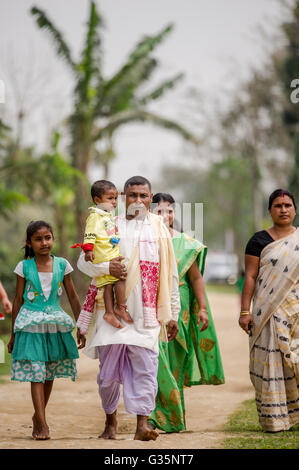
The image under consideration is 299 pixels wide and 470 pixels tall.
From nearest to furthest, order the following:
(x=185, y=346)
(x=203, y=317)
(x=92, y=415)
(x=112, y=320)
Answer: (x=112, y=320), (x=203, y=317), (x=185, y=346), (x=92, y=415)

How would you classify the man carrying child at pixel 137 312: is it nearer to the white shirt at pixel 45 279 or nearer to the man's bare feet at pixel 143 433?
the man's bare feet at pixel 143 433

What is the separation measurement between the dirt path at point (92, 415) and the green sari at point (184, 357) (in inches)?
9.3

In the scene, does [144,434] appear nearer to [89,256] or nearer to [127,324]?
[127,324]

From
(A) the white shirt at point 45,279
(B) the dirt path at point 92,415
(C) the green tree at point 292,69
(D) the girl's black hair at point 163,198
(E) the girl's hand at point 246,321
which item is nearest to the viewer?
(B) the dirt path at point 92,415

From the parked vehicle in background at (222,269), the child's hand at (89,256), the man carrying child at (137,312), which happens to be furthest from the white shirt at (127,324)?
the parked vehicle in background at (222,269)

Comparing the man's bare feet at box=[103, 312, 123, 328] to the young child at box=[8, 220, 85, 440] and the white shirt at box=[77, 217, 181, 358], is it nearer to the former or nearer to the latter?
the white shirt at box=[77, 217, 181, 358]

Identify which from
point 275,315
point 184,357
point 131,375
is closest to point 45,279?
point 131,375

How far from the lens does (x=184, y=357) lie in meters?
6.32

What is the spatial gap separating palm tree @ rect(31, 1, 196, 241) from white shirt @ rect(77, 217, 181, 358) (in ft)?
43.2

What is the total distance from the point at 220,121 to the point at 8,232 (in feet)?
53.1

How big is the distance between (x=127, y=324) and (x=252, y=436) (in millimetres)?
1438

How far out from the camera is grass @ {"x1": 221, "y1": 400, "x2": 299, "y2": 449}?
17.0ft

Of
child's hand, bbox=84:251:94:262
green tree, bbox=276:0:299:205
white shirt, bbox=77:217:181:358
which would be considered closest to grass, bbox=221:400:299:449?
white shirt, bbox=77:217:181:358

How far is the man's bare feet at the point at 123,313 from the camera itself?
515cm
